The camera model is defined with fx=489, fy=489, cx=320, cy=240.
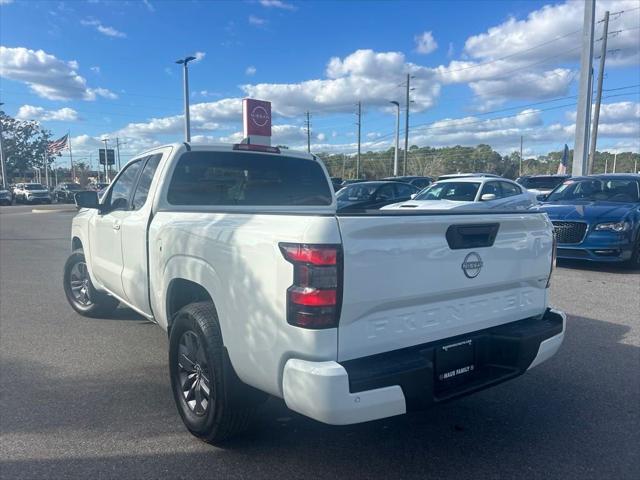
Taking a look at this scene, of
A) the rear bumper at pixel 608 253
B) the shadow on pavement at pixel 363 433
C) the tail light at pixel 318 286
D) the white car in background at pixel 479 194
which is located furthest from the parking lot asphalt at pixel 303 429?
the white car in background at pixel 479 194

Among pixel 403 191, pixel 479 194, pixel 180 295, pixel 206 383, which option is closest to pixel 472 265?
pixel 206 383

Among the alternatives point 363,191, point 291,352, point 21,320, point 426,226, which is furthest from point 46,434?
point 363,191

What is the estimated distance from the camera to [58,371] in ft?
14.4

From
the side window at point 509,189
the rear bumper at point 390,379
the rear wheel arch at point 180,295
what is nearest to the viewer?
the rear bumper at point 390,379

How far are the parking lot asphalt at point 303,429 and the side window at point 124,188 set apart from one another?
4.82 feet

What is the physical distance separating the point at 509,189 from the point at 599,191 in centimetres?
273

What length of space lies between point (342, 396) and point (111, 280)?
3.37 metres

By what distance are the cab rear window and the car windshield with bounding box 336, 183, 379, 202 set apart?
386 inches

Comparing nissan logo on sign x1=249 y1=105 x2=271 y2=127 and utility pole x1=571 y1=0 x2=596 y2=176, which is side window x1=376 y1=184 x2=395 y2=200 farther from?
utility pole x1=571 y1=0 x2=596 y2=176

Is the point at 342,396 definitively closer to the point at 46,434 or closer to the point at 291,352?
the point at 291,352

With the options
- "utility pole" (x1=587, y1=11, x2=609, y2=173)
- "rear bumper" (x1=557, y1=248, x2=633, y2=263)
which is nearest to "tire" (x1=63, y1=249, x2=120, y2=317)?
"rear bumper" (x1=557, y1=248, x2=633, y2=263)

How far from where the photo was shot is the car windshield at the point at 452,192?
11820mm

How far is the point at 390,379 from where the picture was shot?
239 centimetres

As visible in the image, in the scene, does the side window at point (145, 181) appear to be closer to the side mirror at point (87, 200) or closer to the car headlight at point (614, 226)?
the side mirror at point (87, 200)
